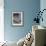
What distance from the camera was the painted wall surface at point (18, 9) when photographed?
18.1 ft

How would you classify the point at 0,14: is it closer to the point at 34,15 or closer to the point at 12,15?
the point at 12,15

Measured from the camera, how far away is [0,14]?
561 centimetres

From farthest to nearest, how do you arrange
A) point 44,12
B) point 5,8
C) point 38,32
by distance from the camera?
point 5,8
point 44,12
point 38,32

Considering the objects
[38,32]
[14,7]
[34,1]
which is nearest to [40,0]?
[34,1]

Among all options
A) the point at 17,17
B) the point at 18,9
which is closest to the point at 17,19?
the point at 17,17

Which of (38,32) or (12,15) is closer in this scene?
(38,32)

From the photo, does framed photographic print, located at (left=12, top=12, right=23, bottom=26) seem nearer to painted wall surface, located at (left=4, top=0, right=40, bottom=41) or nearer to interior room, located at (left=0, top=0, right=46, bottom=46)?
interior room, located at (left=0, top=0, right=46, bottom=46)

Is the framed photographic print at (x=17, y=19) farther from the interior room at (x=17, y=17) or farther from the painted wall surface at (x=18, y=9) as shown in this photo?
the painted wall surface at (x=18, y=9)

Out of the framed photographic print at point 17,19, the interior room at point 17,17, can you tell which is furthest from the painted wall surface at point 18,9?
the framed photographic print at point 17,19

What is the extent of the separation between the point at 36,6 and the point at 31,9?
0.23 meters

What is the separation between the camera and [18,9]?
5.54 meters

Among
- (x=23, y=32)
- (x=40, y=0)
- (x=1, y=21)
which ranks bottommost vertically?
(x=23, y=32)

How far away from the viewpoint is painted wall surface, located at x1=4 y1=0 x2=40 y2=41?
18.1 ft

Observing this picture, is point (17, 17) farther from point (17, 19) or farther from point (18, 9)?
point (18, 9)
